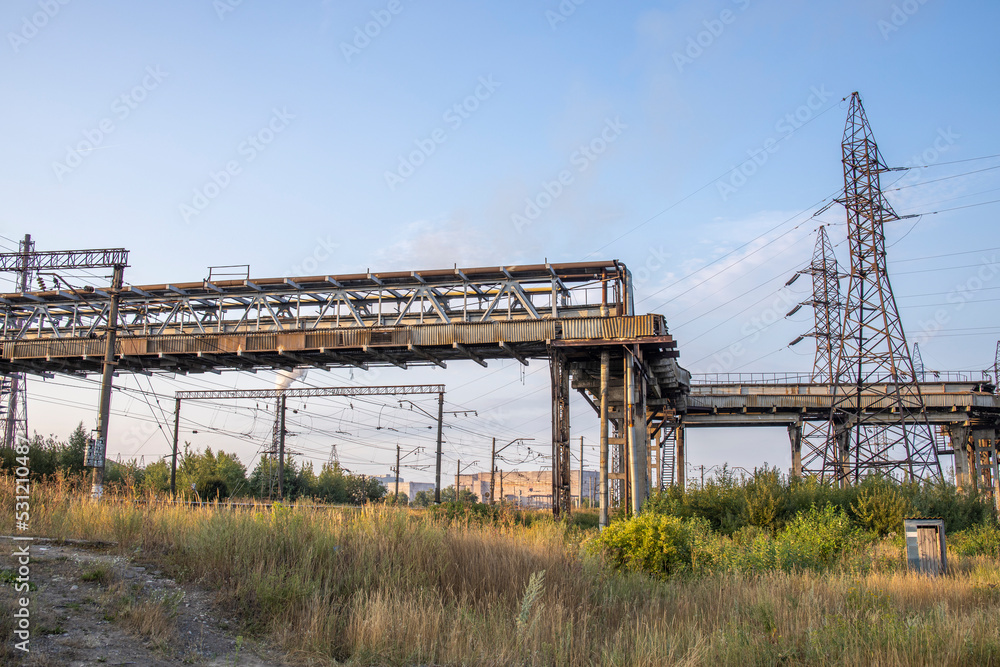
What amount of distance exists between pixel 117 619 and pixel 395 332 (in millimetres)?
22746

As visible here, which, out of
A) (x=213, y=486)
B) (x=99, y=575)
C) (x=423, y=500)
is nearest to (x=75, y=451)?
(x=213, y=486)

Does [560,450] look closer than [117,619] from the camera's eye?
No

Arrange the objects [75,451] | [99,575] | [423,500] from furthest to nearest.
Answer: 1. [423,500]
2. [75,451]
3. [99,575]

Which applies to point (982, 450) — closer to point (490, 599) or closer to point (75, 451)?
point (490, 599)

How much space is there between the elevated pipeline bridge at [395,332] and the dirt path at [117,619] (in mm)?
19755

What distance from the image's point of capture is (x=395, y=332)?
100 ft

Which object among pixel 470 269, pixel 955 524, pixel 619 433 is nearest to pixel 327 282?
pixel 470 269

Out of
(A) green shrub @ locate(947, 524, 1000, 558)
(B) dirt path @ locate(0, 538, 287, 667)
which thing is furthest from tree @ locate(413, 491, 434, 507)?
(B) dirt path @ locate(0, 538, 287, 667)

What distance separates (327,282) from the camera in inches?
1258

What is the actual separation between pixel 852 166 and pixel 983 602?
31.0 meters

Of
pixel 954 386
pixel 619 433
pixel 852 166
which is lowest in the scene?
pixel 619 433

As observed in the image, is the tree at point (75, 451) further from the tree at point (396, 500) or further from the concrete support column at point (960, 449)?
the concrete support column at point (960, 449)

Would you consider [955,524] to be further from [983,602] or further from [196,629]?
[196,629]

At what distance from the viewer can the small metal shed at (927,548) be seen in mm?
15742
